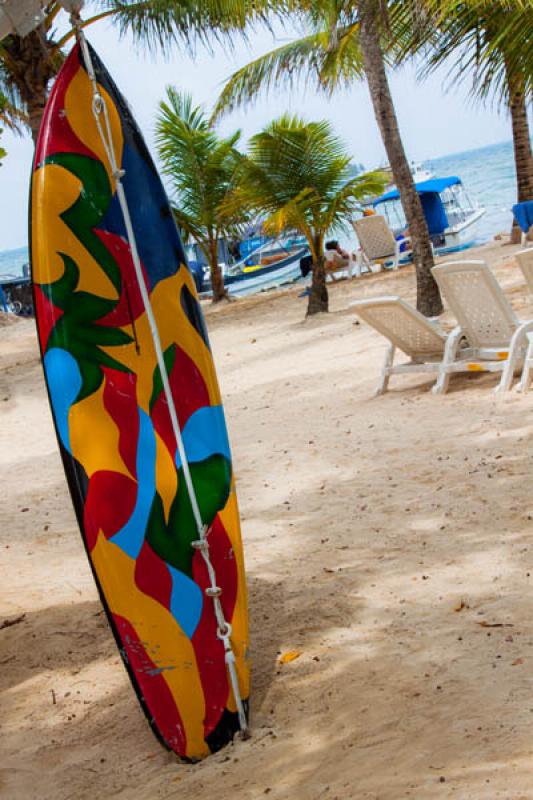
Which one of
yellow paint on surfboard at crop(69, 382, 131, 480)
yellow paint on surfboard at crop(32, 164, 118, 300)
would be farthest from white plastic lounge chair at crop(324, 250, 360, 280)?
yellow paint on surfboard at crop(69, 382, 131, 480)

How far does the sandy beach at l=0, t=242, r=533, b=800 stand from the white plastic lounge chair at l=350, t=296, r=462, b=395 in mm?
214

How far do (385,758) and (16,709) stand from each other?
A: 1782 millimetres

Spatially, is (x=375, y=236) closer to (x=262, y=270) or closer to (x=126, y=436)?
(x=262, y=270)

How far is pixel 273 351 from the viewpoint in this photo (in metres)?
12.2

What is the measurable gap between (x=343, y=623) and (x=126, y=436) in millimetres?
1267

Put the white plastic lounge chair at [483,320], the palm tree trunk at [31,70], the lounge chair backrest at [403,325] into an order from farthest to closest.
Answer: the palm tree trunk at [31,70] → the lounge chair backrest at [403,325] → the white plastic lounge chair at [483,320]

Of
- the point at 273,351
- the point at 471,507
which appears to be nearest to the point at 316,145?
the point at 273,351

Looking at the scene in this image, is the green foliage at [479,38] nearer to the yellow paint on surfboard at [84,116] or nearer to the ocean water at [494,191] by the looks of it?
the yellow paint on surfboard at [84,116]

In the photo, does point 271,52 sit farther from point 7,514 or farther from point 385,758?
point 385,758

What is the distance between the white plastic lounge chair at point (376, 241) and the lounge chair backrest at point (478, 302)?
1125cm

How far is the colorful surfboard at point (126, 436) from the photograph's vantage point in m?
3.66

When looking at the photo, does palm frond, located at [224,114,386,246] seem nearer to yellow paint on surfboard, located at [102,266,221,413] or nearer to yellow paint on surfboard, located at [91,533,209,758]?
yellow paint on surfboard, located at [102,266,221,413]

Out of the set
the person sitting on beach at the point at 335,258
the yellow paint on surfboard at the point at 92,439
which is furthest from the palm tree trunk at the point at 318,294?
the yellow paint on surfboard at the point at 92,439

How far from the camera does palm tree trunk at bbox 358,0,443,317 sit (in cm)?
1212
